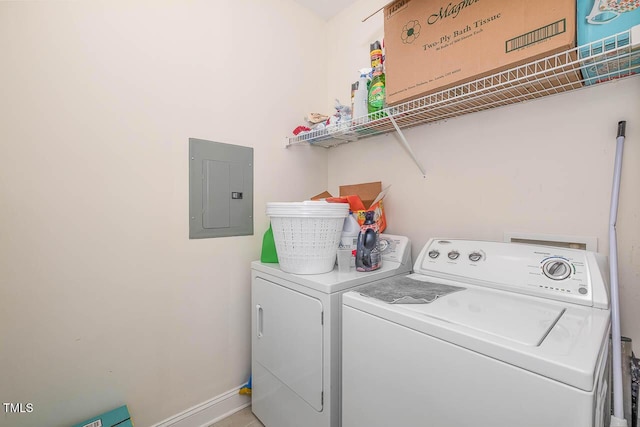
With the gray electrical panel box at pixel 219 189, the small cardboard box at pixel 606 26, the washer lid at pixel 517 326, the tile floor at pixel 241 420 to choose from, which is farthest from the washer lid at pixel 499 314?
the tile floor at pixel 241 420

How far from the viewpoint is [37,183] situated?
1.19 metres

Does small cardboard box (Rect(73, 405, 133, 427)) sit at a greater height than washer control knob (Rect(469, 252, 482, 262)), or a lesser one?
lesser

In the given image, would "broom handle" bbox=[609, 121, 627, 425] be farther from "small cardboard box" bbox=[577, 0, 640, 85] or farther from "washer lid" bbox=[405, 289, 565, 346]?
"small cardboard box" bbox=[577, 0, 640, 85]

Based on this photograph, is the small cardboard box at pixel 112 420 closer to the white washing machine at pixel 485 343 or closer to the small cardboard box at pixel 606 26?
the white washing machine at pixel 485 343

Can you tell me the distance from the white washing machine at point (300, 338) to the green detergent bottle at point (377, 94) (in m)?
0.72

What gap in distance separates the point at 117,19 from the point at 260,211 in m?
1.21

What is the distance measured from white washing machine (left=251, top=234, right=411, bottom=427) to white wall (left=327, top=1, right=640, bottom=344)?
323 mm

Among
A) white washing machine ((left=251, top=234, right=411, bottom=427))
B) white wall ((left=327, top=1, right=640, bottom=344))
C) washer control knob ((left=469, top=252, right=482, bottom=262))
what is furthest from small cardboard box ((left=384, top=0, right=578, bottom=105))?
white washing machine ((left=251, top=234, right=411, bottom=427))

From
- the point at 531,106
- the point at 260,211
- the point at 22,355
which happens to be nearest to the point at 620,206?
the point at 531,106

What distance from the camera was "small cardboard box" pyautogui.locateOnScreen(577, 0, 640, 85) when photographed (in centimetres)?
87

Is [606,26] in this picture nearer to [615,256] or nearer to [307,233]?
[615,256]

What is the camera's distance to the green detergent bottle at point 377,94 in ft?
4.97

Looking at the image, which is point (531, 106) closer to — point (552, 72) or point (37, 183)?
point (552, 72)

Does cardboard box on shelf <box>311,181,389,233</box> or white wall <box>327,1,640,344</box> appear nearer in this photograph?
white wall <box>327,1,640,344</box>
